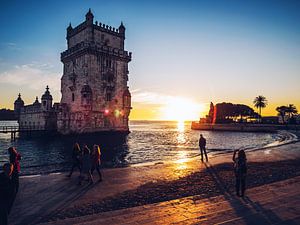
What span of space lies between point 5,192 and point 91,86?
51119mm

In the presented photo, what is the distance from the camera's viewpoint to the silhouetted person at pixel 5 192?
4137 mm

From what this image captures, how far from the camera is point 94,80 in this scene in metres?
54.2

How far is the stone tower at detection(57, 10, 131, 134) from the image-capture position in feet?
175

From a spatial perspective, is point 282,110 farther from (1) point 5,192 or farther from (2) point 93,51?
(1) point 5,192

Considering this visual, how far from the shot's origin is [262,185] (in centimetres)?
990

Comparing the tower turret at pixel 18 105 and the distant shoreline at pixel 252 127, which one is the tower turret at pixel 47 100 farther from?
the distant shoreline at pixel 252 127

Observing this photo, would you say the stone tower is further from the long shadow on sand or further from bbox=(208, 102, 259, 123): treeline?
bbox=(208, 102, 259, 123): treeline

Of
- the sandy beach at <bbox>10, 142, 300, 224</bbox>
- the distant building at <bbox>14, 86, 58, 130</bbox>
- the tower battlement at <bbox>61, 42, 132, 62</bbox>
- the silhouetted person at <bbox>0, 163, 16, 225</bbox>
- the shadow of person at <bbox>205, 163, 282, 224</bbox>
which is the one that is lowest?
the sandy beach at <bbox>10, 142, 300, 224</bbox>

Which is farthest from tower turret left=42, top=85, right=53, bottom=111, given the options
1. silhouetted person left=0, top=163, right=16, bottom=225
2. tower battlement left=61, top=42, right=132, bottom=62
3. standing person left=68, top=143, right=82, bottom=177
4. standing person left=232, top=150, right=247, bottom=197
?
silhouetted person left=0, top=163, right=16, bottom=225

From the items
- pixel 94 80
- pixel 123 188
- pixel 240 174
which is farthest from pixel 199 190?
pixel 94 80

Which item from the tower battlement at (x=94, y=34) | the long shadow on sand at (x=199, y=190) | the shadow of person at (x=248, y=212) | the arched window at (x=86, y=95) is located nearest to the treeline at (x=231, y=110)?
the tower battlement at (x=94, y=34)

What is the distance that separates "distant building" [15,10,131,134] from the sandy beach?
140ft

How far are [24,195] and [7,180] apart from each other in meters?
5.13

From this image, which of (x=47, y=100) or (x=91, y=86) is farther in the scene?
(x=47, y=100)
